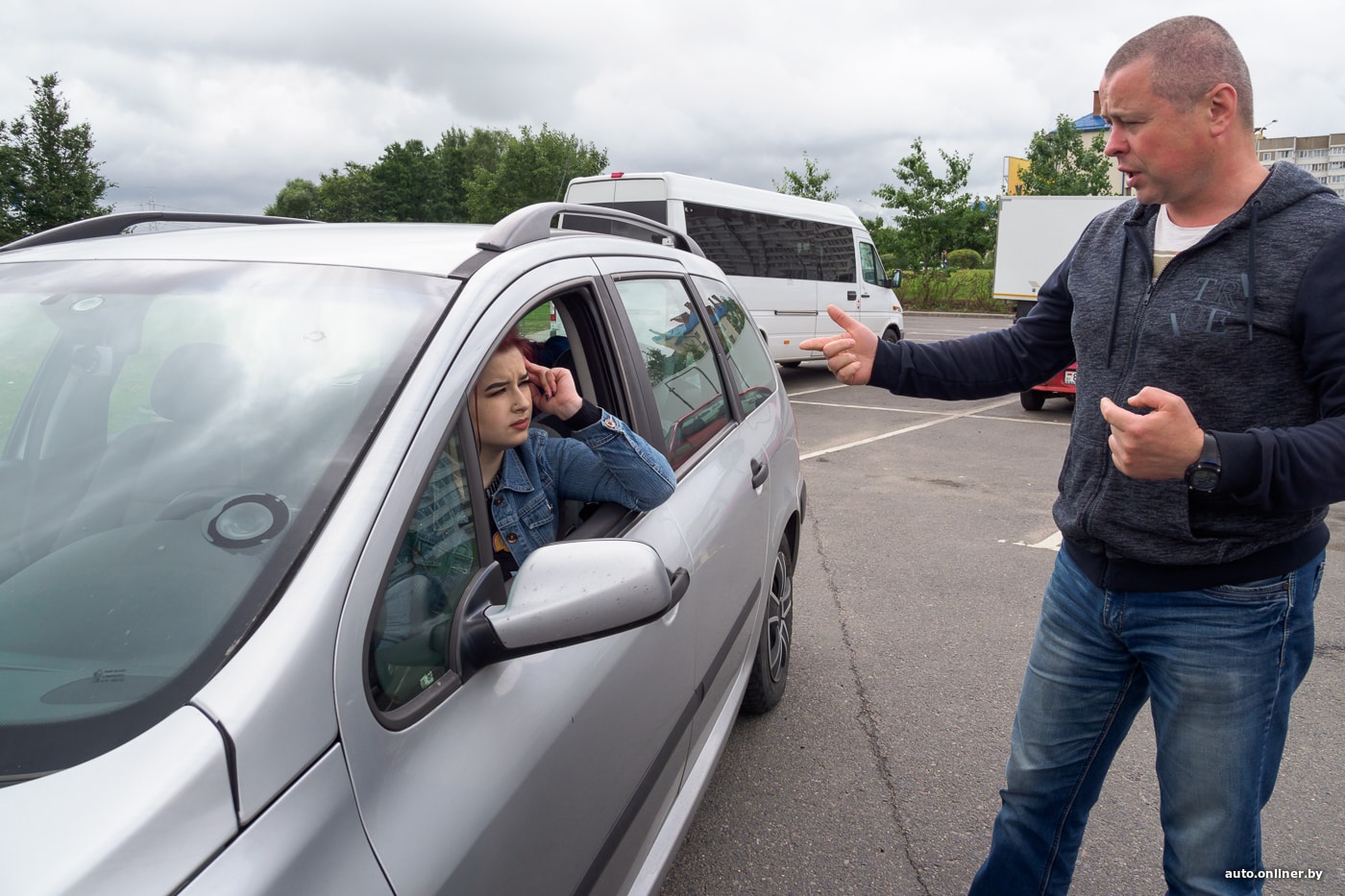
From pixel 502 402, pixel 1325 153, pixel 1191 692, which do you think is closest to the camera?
pixel 1191 692

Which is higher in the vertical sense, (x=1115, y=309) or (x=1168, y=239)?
(x=1168, y=239)

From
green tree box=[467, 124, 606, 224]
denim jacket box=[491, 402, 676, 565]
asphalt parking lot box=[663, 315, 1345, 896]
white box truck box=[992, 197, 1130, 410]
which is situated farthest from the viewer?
green tree box=[467, 124, 606, 224]

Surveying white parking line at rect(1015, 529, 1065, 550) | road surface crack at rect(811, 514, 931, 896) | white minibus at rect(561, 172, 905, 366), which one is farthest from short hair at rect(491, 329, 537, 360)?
white minibus at rect(561, 172, 905, 366)

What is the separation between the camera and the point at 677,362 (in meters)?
2.71

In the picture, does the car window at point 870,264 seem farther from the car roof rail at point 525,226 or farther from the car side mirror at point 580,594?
the car side mirror at point 580,594

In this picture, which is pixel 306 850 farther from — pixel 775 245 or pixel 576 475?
pixel 775 245

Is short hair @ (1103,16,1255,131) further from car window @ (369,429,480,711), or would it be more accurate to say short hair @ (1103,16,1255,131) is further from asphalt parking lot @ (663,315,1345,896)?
asphalt parking lot @ (663,315,1345,896)

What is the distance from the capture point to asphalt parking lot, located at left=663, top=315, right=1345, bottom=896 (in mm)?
2578

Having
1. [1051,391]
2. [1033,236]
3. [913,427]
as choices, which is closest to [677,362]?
[913,427]

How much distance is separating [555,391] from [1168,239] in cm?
132

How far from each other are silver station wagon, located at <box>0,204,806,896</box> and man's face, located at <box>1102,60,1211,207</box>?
3.62 feet

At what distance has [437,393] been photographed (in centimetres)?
142

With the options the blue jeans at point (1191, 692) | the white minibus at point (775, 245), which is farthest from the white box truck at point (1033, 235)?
the blue jeans at point (1191, 692)

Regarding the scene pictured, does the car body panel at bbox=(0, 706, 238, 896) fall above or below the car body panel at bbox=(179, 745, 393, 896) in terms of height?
above
